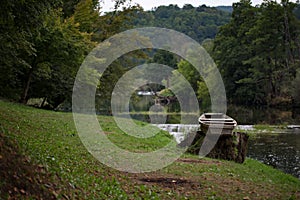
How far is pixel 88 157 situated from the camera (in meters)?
11.8

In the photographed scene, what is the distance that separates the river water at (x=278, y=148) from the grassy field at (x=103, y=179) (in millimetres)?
3903

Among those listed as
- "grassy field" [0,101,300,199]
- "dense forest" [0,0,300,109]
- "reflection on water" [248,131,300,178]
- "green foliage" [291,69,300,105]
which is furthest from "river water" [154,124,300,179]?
"green foliage" [291,69,300,105]

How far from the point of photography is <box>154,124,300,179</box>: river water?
62.1 feet

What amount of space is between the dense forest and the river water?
9.71 metres

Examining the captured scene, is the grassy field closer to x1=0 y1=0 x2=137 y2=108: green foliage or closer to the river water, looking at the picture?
→ the river water

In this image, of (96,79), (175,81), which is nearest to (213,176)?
(96,79)

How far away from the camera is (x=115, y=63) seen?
40219mm

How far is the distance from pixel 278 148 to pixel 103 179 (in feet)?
56.6

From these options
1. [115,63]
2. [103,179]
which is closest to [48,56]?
[115,63]

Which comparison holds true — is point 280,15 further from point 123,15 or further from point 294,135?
point 294,135

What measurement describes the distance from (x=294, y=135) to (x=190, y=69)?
2088 inches

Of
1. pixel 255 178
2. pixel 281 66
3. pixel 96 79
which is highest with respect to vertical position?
pixel 281 66

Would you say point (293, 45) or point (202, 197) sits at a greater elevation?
point (293, 45)

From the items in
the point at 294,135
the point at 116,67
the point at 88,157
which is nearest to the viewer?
the point at 88,157
